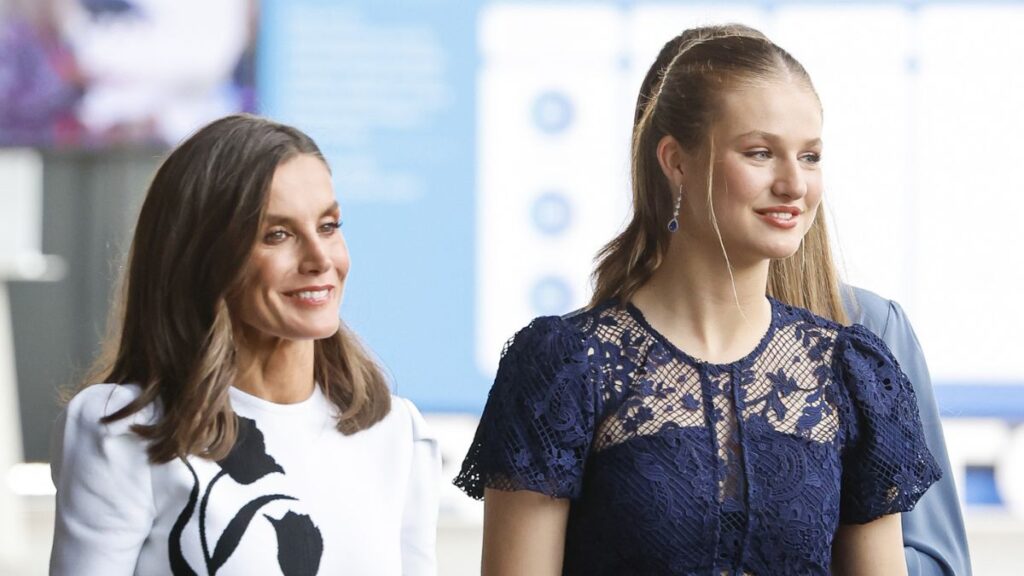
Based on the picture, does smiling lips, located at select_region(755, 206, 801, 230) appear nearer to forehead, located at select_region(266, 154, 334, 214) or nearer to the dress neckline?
the dress neckline

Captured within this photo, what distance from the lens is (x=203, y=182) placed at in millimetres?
2014

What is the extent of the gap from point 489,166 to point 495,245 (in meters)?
0.27

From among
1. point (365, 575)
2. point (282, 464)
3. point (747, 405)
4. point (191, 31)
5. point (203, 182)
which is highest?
point (191, 31)

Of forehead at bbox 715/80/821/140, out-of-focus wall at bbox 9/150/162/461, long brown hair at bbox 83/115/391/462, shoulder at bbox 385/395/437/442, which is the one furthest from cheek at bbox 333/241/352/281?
out-of-focus wall at bbox 9/150/162/461

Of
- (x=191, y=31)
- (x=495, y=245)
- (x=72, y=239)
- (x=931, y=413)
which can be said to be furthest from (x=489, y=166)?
(x=931, y=413)

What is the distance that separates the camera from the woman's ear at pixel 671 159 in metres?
1.95

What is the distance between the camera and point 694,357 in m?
1.92

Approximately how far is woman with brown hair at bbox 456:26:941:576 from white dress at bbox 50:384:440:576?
17cm

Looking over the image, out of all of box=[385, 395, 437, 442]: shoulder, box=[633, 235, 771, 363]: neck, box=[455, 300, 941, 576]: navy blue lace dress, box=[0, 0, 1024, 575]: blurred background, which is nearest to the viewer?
box=[455, 300, 941, 576]: navy blue lace dress

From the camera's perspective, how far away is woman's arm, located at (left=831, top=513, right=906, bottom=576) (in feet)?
6.30

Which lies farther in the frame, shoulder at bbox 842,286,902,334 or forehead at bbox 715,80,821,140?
shoulder at bbox 842,286,902,334

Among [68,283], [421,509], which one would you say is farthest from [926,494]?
[68,283]

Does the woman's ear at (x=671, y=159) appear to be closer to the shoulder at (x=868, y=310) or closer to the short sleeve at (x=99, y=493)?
the shoulder at (x=868, y=310)

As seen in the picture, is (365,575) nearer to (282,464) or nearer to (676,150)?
(282,464)
